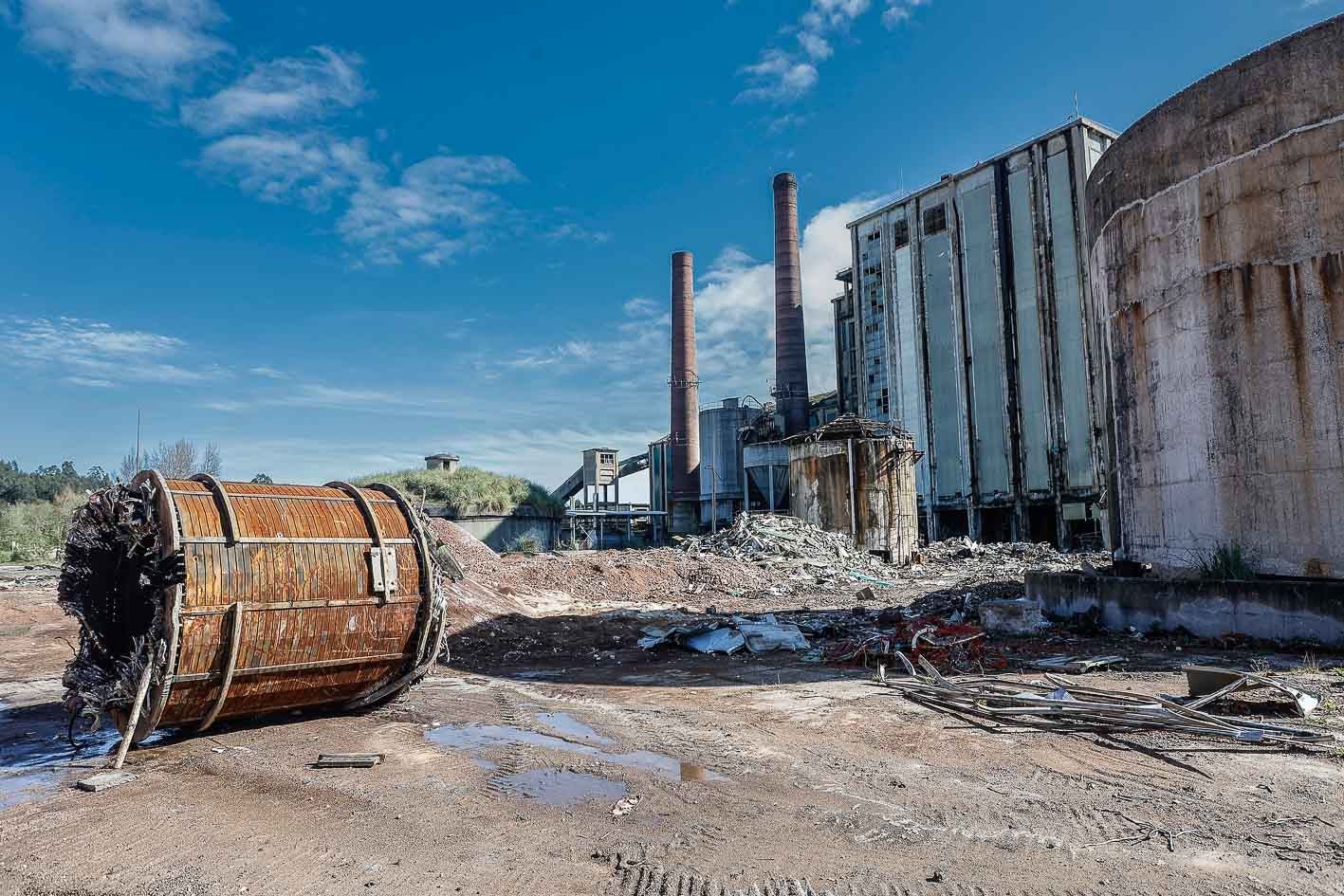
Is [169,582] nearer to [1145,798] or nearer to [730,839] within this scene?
[730,839]

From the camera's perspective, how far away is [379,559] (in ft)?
20.7

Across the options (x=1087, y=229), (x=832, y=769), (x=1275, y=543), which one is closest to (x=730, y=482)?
(x=1087, y=229)

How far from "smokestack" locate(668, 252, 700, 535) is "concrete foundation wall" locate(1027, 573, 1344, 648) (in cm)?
3118

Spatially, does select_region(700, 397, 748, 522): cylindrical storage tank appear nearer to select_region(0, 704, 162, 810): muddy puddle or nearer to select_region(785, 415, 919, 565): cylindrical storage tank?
→ select_region(785, 415, 919, 565): cylindrical storage tank

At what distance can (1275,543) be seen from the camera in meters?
8.77

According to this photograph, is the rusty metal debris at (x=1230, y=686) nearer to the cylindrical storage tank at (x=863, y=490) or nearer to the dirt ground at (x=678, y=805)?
the dirt ground at (x=678, y=805)

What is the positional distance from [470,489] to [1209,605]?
2649 centimetres

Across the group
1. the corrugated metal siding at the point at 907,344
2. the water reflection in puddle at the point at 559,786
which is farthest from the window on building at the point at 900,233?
the water reflection in puddle at the point at 559,786

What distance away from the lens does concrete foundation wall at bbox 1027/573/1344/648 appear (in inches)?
320

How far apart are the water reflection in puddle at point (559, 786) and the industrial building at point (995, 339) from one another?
2926 cm

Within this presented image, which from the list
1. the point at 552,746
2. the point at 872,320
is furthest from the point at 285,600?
the point at 872,320

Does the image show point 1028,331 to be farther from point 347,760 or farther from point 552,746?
point 347,760

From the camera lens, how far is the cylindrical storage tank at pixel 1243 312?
8.41m

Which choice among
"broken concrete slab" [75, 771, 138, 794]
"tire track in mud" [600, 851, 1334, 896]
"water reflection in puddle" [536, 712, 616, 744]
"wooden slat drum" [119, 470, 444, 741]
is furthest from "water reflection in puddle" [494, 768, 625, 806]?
"broken concrete slab" [75, 771, 138, 794]
